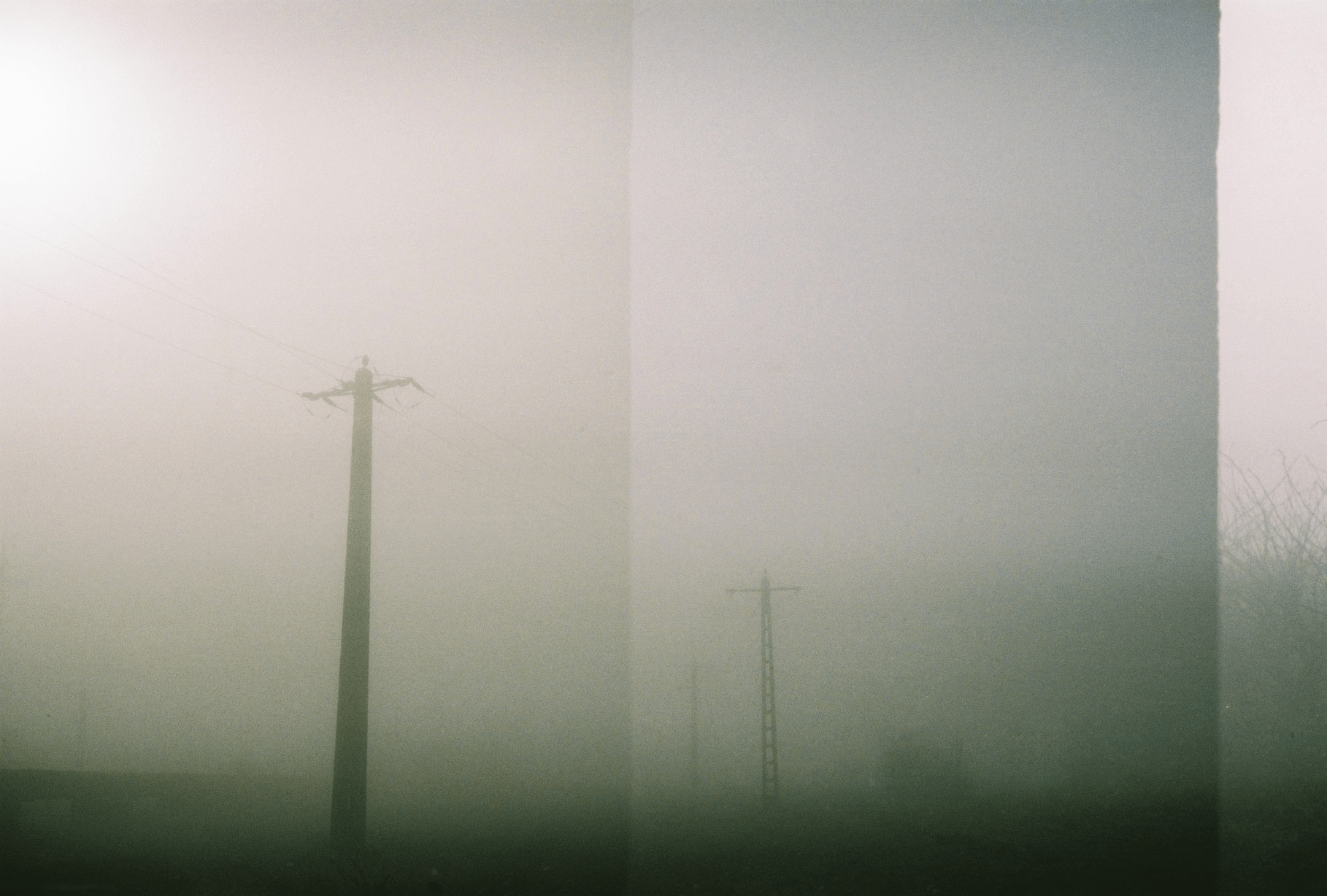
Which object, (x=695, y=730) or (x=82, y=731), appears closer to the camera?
(x=82, y=731)

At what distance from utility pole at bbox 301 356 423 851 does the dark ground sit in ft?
0.92

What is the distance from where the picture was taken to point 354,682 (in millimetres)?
6250

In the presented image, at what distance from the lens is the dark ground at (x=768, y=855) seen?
4945 millimetres

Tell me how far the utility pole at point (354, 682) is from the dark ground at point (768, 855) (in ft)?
0.92

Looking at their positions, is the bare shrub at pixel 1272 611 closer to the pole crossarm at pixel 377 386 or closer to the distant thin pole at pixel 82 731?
the pole crossarm at pixel 377 386

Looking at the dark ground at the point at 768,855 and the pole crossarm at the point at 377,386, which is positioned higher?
the pole crossarm at the point at 377,386

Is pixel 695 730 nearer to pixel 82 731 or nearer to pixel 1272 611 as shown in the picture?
pixel 1272 611

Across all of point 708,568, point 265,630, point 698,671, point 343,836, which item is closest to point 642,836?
point 343,836

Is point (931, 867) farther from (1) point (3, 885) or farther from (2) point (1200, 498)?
(1) point (3, 885)

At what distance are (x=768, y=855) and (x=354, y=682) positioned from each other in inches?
135

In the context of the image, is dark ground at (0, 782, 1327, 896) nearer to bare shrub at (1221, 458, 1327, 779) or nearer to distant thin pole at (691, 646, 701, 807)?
bare shrub at (1221, 458, 1327, 779)

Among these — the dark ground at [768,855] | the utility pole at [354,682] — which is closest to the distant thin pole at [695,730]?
the dark ground at [768,855]

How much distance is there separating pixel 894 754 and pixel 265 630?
6.97 meters

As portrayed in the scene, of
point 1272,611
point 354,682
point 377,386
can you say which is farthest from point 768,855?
point 1272,611
